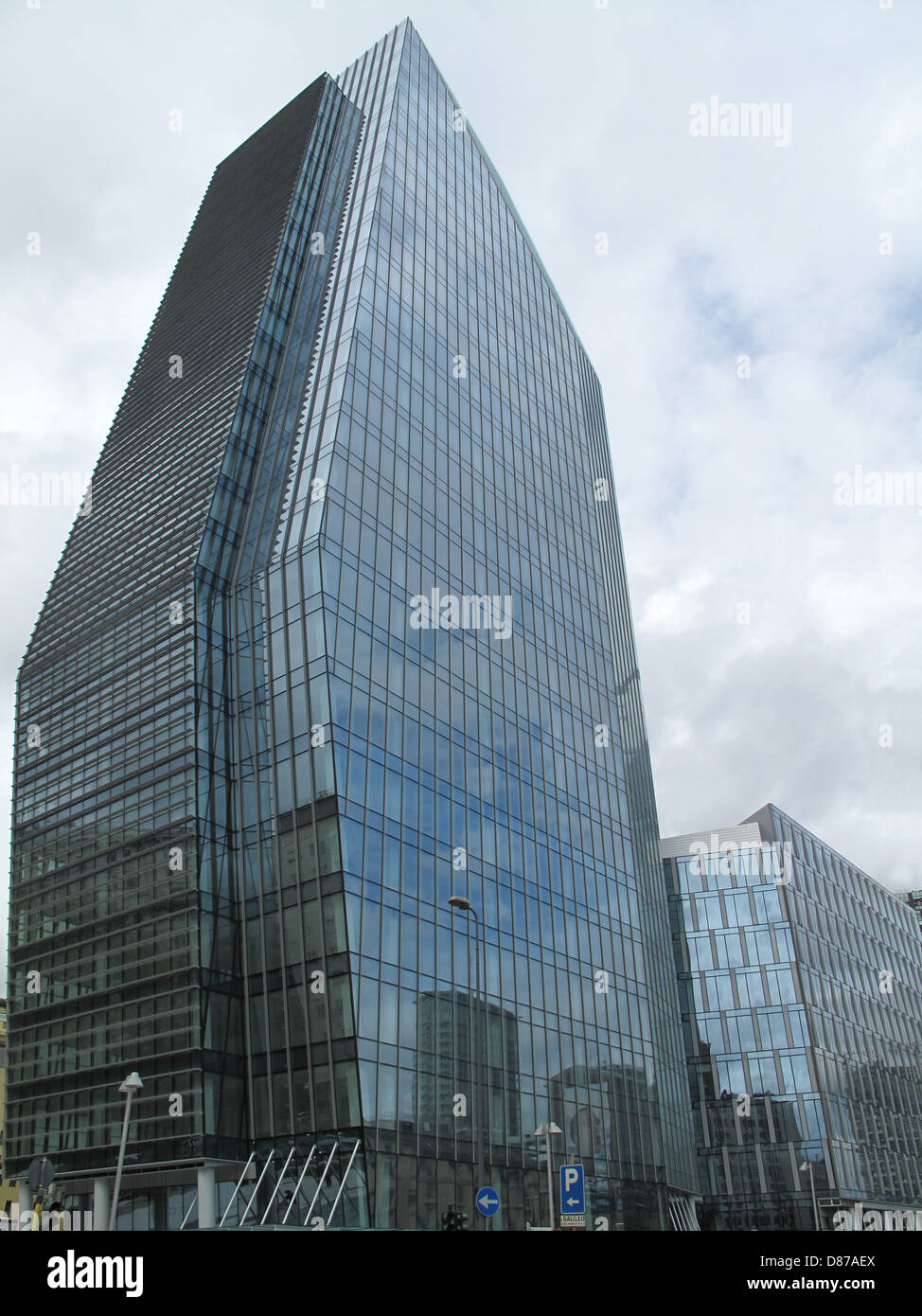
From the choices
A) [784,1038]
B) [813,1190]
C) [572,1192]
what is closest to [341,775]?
[572,1192]

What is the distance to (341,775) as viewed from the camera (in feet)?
136

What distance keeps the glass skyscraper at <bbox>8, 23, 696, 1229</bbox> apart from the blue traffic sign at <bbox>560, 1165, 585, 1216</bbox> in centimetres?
268

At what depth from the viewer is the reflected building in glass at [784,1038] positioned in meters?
71.1

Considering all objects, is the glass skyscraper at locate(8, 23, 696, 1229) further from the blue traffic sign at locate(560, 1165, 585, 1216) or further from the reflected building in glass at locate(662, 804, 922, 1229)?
the reflected building in glass at locate(662, 804, 922, 1229)

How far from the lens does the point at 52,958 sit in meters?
51.7

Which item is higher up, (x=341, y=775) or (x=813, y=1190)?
(x=341, y=775)

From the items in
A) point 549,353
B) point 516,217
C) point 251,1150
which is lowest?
point 251,1150

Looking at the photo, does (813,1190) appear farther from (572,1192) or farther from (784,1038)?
(572,1192)

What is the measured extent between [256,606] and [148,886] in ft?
46.5

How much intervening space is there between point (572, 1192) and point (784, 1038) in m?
52.9

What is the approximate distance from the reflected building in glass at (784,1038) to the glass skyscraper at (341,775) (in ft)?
20.9

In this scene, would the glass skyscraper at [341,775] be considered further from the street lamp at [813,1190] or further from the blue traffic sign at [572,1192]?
the street lamp at [813,1190]

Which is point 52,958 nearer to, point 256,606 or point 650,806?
point 256,606
